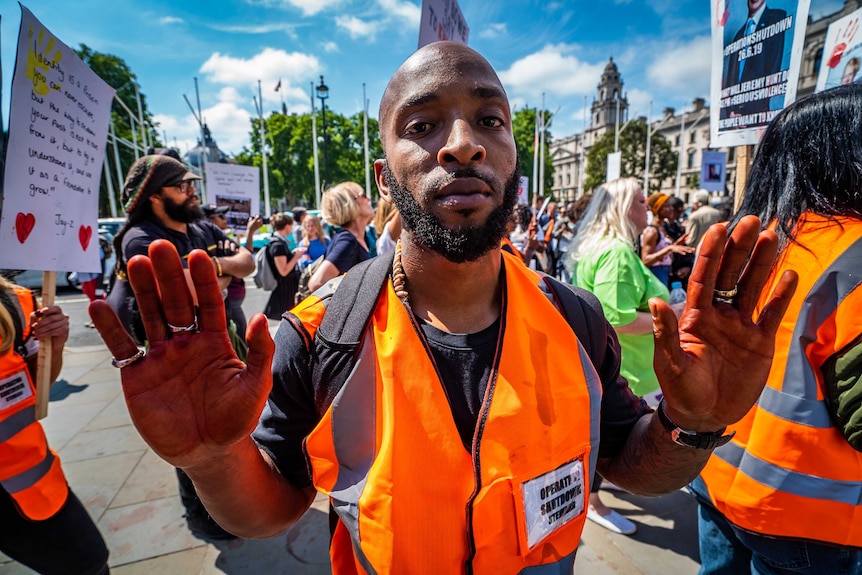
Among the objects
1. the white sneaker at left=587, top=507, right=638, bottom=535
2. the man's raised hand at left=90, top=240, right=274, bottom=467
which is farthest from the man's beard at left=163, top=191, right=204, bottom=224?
the white sneaker at left=587, top=507, right=638, bottom=535

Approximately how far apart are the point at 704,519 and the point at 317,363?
172 centimetres

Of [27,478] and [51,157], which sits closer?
[27,478]

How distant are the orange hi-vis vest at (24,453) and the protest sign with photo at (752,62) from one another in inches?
165

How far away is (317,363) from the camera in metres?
1.12

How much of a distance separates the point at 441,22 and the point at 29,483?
3.18m

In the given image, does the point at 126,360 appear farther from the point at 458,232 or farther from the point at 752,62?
the point at 752,62

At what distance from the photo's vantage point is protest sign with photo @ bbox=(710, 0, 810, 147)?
264 centimetres

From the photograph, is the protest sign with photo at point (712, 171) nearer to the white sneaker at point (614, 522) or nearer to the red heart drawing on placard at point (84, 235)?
the white sneaker at point (614, 522)

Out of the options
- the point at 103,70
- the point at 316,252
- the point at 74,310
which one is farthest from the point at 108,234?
the point at 103,70

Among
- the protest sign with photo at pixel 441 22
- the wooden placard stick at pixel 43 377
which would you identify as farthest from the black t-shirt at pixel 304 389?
the protest sign with photo at pixel 441 22

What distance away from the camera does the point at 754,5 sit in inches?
109

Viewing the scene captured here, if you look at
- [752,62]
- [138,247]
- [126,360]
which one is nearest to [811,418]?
[126,360]

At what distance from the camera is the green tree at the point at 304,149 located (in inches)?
1565

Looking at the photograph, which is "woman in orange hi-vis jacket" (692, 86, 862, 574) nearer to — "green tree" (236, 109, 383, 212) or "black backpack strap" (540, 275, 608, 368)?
"black backpack strap" (540, 275, 608, 368)
